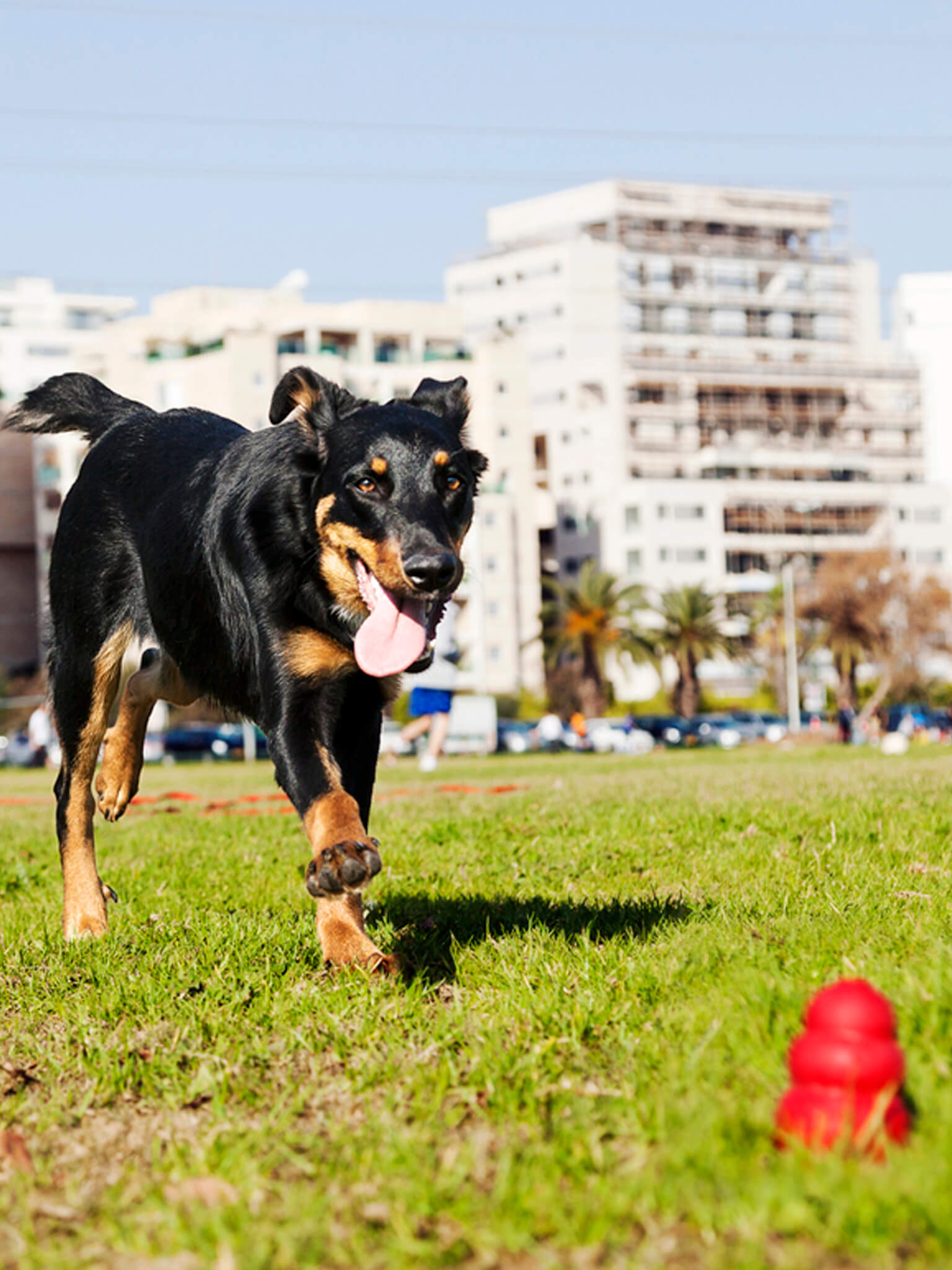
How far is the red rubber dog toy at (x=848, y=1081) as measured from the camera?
112 inches

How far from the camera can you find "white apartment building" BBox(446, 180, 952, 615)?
110 m

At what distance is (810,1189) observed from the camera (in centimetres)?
264

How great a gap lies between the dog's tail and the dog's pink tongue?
2.63 metres

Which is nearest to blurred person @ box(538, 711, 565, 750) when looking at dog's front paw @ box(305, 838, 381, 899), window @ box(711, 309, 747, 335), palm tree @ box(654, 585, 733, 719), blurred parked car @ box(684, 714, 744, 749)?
blurred parked car @ box(684, 714, 744, 749)

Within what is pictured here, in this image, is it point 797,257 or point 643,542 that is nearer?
point 643,542

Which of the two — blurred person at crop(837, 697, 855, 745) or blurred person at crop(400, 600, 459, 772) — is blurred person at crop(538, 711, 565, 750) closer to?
blurred person at crop(837, 697, 855, 745)

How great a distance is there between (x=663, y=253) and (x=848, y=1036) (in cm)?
12648

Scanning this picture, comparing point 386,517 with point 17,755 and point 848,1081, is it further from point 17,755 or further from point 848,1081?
point 17,755

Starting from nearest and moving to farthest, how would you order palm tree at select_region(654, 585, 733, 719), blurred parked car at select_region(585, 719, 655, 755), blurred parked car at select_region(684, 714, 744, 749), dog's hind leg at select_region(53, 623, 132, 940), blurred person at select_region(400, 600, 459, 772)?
1. dog's hind leg at select_region(53, 623, 132, 940)
2. blurred person at select_region(400, 600, 459, 772)
3. blurred parked car at select_region(585, 719, 655, 755)
4. blurred parked car at select_region(684, 714, 744, 749)
5. palm tree at select_region(654, 585, 733, 719)

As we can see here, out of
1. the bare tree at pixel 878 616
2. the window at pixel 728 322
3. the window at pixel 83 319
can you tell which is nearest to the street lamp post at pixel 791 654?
the bare tree at pixel 878 616

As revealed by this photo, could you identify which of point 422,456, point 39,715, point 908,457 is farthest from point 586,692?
point 422,456

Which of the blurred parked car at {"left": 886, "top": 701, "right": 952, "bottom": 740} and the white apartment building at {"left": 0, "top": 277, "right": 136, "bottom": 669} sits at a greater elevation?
the white apartment building at {"left": 0, "top": 277, "right": 136, "bottom": 669}

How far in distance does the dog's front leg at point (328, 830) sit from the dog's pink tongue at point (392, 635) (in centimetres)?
27

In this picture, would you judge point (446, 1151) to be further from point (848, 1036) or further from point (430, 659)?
point (430, 659)
